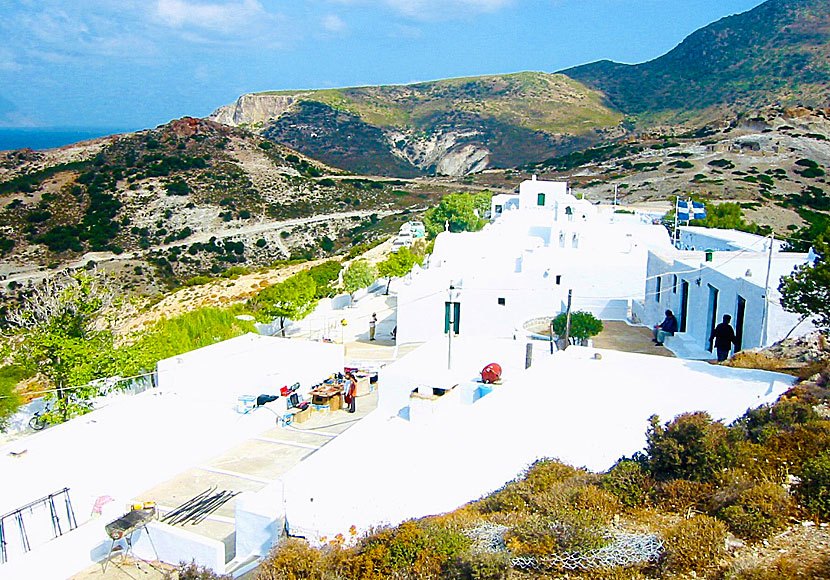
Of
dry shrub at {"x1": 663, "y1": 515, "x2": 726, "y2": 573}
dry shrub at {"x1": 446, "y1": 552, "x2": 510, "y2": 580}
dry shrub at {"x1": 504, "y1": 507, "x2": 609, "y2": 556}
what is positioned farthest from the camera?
dry shrub at {"x1": 504, "y1": 507, "x2": 609, "y2": 556}

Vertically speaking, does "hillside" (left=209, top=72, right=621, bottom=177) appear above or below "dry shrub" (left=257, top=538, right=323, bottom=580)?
above

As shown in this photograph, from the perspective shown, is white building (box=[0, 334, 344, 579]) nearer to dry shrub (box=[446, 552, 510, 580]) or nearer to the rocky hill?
dry shrub (box=[446, 552, 510, 580])

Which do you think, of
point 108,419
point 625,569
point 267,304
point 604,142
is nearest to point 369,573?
point 625,569

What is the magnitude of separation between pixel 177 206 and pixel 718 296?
53.8 m

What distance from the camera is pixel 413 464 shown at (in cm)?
876

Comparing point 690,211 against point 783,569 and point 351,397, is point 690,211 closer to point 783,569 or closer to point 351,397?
point 351,397

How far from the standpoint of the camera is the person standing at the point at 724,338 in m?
13.4

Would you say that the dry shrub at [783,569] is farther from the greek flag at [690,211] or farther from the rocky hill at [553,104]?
the rocky hill at [553,104]

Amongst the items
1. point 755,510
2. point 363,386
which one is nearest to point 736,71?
point 363,386

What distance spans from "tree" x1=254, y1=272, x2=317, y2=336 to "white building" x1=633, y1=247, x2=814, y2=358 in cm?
1420

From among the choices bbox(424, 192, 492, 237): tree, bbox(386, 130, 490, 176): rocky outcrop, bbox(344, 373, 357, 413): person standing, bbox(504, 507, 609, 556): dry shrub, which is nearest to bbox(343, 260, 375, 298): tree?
bbox(424, 192, 492, 237): tree

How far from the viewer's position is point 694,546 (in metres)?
5.71

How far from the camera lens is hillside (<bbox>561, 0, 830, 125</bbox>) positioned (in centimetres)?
10288

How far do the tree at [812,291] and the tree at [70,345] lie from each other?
50.3 ft
